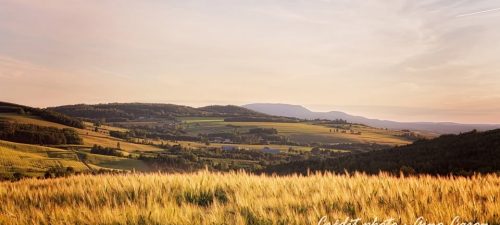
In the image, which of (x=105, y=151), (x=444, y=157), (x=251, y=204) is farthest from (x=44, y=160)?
(x=251, y=204)

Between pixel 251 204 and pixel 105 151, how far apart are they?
186m

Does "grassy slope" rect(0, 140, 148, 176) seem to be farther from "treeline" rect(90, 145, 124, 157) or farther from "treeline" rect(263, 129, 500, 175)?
"treeline" rect(263, 129, 500, 175)

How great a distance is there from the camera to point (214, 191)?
26.5 ft

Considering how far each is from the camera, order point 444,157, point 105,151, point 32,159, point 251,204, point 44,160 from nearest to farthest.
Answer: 1. point 251,204
2. point 444,157
3. point 32,159
4. point 44,160
5. point 105,151

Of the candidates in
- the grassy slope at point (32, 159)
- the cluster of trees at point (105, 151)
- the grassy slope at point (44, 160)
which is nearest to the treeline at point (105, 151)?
the cluster of trees at point (105, 151)

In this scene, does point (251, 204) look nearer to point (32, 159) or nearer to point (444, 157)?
point (444, 157)

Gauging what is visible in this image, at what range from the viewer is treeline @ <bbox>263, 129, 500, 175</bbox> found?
159 ft

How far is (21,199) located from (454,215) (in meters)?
6.70

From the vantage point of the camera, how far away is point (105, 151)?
182250mm

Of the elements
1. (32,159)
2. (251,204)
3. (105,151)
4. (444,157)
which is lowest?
(32,159)

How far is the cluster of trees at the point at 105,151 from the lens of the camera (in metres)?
177

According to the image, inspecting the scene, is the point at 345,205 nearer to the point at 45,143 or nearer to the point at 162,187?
the point at 162,187

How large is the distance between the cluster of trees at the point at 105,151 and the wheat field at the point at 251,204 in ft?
571

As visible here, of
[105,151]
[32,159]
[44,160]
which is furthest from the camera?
[105,151]
